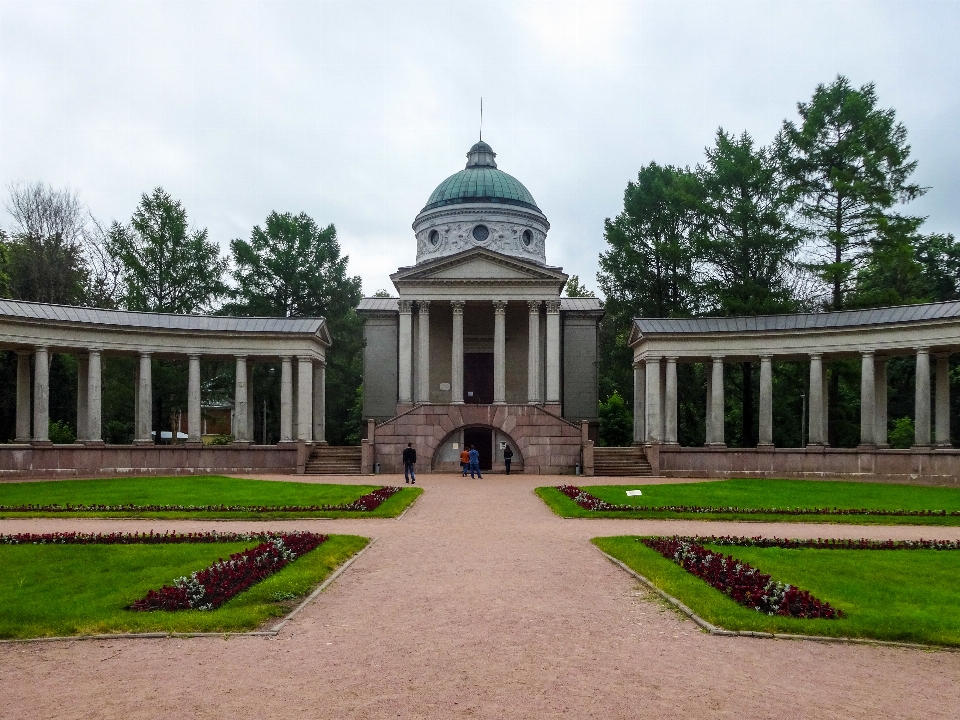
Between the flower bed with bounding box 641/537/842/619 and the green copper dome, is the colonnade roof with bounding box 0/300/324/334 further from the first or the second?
the flower bed with bounding box 641/537/842/619

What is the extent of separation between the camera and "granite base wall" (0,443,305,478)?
1686 inches

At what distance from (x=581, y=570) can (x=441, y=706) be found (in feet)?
27.4

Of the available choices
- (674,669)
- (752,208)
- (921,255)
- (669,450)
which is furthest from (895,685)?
(921,255)

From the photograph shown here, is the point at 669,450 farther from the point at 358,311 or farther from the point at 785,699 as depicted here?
the point at 785,699

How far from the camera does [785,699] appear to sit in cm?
905

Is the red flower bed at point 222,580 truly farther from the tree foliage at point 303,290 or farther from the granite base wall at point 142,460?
the tree foliage at point 303,290

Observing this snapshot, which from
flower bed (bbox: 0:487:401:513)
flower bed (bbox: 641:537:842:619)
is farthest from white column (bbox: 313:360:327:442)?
flower bed (bbox: 641:537:842:619)

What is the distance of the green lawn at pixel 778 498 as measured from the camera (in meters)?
26.1

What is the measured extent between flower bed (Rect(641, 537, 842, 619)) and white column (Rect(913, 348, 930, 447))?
31615 millimetres

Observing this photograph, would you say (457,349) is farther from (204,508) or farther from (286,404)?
(204,508)

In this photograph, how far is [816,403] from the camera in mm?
46750

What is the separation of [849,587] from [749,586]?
2.38 m

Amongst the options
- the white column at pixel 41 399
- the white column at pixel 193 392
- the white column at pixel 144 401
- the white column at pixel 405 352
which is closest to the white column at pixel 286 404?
the white column at pixel 193 392

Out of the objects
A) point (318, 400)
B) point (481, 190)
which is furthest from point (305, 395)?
point (481, 190)
